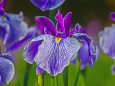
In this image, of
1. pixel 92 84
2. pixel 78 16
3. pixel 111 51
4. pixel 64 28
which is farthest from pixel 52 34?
pixel 78 16

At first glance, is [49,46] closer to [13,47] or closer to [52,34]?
[52,34]

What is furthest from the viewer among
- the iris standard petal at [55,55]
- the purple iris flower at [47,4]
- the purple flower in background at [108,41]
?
the purple flower in background at [108,41]

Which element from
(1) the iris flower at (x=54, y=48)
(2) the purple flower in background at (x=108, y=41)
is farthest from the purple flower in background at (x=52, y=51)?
(2) the purple flower in background at (x=108, y=41)

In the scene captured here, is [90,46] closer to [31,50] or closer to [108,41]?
[31,50]

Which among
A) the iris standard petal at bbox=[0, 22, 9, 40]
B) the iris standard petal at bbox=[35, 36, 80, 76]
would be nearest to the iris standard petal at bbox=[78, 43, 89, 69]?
the iris standard petal at bbox=[0, 22, 9, 40]

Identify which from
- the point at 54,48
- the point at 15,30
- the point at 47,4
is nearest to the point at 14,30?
the point at 15,30

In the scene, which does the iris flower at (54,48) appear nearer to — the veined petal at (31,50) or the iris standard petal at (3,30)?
the veined petal at (31,50)

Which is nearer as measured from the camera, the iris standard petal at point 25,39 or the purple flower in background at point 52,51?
the purple flower in background at point 52,51
